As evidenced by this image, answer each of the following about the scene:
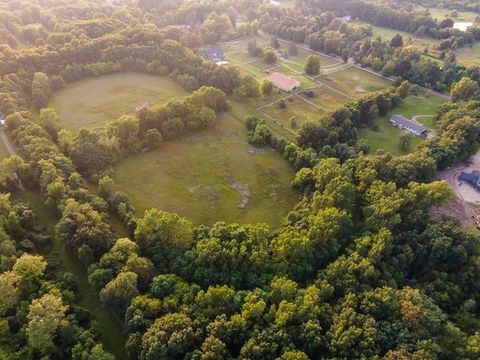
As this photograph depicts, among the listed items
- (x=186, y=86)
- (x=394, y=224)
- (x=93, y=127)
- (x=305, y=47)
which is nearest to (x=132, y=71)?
(x=186, y=86)

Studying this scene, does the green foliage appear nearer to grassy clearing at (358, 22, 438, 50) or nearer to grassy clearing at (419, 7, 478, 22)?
grassy clearing at (358, 22, 438, 50)

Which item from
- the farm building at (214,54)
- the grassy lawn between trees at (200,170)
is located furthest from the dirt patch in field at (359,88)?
the farm building at (214,54)

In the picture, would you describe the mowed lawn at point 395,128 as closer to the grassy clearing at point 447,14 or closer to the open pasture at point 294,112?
the open pasture at point 294,112

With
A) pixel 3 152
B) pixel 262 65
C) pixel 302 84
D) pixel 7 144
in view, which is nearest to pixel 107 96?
pixel 7 144

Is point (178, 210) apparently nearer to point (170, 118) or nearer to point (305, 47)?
point (170, 118)

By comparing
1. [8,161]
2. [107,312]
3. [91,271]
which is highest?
[8,161]

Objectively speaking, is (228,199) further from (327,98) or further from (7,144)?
(327,98)
